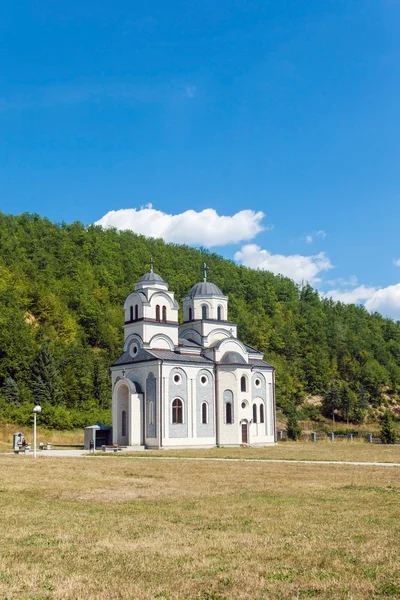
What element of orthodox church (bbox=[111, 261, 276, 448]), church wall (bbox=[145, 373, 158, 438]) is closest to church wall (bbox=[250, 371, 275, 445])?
orthodox church (bbox=[111, 261, 276, 448])

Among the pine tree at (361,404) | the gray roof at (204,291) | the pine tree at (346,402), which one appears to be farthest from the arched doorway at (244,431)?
the pine tree at (361,404)

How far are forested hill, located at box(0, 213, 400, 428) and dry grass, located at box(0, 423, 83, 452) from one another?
2521mm

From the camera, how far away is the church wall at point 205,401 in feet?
147

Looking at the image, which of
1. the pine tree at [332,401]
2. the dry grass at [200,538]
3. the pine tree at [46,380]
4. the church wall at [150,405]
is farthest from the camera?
the pine tree at [332,401]

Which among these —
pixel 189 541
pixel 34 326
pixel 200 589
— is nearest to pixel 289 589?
pixel 200 589

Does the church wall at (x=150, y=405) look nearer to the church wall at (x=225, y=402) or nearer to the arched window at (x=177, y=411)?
the arched window at (x=177, y=411)

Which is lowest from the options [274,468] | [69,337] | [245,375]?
[274,468]

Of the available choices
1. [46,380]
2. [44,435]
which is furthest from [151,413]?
[46,380]

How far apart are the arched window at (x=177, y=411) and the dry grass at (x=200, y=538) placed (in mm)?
23381

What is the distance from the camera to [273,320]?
115688 mm

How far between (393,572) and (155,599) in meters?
3.24

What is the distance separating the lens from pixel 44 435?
2062 inches

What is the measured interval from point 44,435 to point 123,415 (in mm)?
10274

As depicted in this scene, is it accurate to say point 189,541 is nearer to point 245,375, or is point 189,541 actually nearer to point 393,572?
point 393,572
